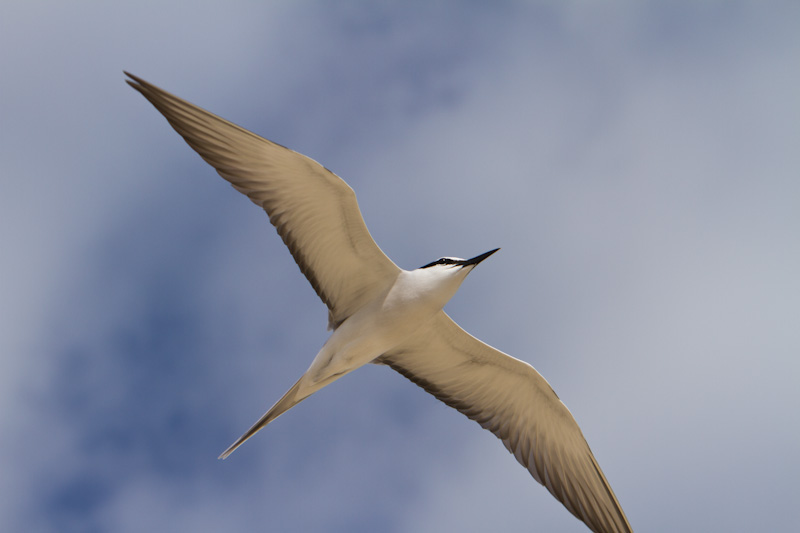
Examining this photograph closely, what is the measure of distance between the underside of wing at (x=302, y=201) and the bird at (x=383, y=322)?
0.04ft

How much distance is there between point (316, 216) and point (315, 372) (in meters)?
2.10

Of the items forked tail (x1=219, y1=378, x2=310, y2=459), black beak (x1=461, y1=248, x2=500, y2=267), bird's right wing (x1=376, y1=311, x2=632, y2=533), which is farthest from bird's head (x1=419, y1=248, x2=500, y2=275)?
forked tail (x1=219, y1=378, x2=310, y2=459)

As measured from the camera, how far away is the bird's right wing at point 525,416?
1076cm

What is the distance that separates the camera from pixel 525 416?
11.1 metres

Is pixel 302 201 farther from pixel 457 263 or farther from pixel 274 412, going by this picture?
pixel 274 412

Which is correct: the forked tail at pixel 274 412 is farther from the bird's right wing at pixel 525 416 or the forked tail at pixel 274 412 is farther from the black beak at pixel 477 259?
the black beak at pixel 477 259

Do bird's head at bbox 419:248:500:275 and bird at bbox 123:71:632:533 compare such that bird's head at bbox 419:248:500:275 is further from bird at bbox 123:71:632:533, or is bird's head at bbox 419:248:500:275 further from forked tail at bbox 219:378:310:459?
forked tail at bbox 219:378:310:459

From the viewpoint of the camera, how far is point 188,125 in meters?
8.92

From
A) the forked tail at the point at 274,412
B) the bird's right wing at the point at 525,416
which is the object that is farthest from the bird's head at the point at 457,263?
the forked tail at the point at 274,412

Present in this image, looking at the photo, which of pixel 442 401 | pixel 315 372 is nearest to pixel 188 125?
pixel 315 372

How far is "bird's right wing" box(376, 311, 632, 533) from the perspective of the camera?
10.8m

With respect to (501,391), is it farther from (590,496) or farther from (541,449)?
(590,496)

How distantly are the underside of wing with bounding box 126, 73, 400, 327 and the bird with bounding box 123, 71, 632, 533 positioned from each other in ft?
0.04

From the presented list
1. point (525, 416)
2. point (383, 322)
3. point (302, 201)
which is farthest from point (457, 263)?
point (525, 416)
